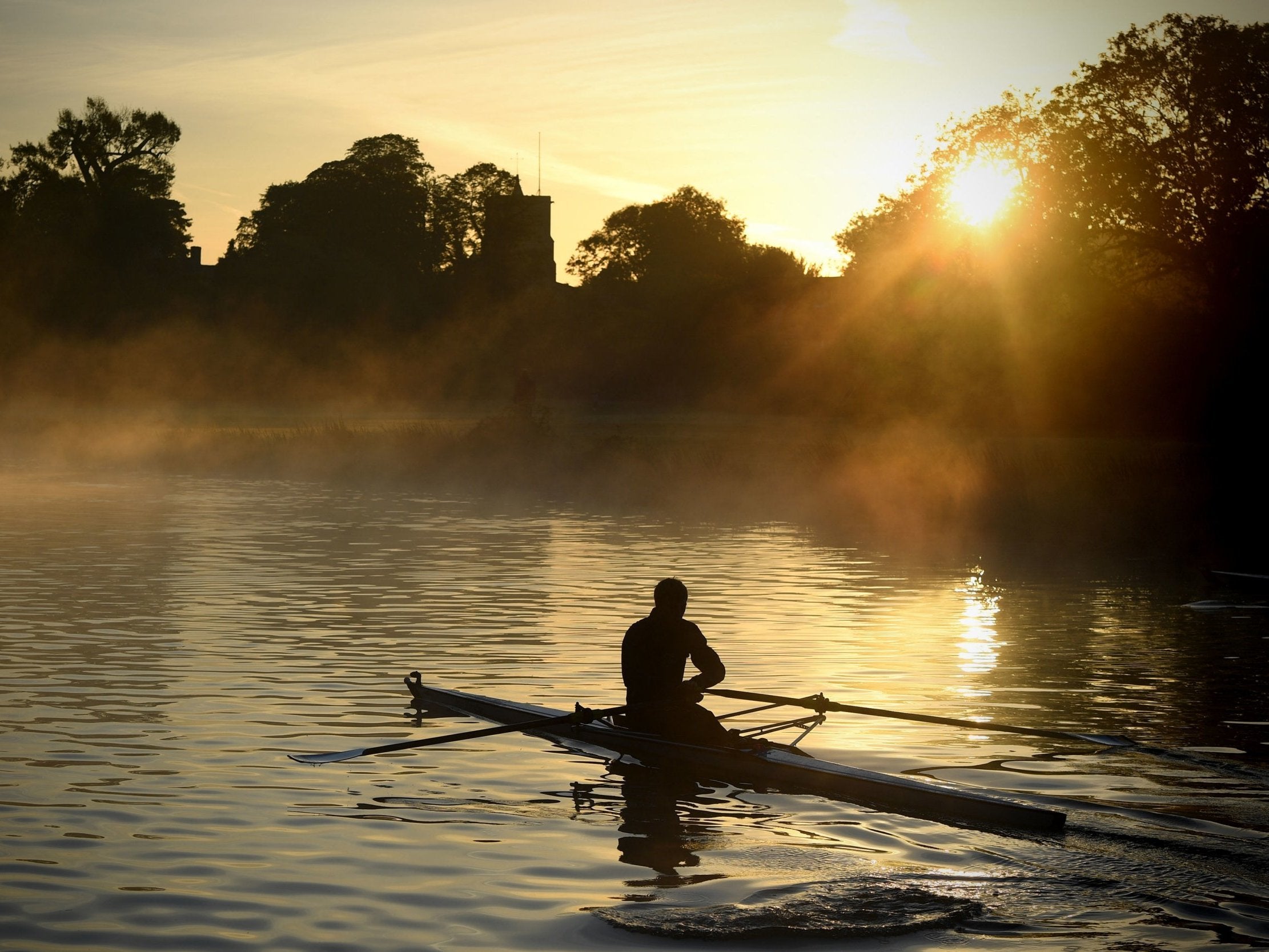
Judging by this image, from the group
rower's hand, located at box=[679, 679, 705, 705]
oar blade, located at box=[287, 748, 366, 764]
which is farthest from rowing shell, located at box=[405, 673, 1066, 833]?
oar blade, located at box=[287, 748, 366, 764]

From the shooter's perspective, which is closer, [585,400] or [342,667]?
[342,667]

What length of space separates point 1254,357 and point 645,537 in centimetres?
1696

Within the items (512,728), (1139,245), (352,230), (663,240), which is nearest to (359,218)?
(352,230)

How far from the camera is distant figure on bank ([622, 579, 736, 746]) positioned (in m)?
9.98

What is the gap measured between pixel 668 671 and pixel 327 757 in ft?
7.81

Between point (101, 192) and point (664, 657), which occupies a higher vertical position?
point (101, 192)

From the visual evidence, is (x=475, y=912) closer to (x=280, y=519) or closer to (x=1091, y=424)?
(x=280, y=519)

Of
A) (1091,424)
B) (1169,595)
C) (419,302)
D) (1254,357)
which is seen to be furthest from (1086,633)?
(419,302)

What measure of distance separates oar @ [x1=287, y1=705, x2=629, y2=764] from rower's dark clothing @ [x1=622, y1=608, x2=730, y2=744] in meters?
0.22

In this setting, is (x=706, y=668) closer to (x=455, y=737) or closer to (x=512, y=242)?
(x=455, y=737)

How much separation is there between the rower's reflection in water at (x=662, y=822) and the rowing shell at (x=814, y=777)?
179 mm

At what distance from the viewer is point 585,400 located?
67938 millimetres

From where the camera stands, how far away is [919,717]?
10.7m

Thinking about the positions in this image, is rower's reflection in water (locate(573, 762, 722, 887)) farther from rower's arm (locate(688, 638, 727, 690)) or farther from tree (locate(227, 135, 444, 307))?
tree (locate(227, 135, 444, 307))
